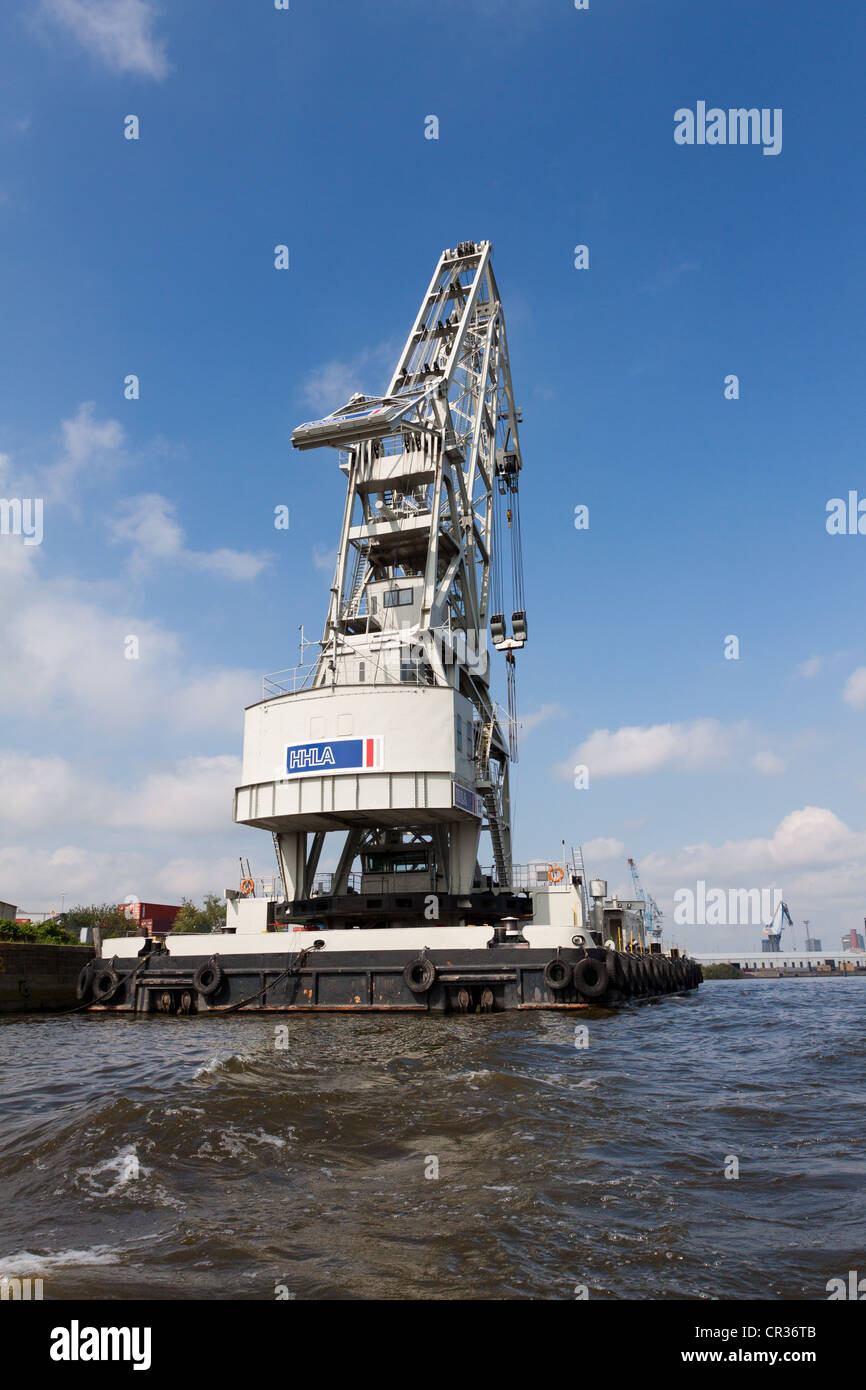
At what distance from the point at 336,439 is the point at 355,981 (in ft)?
59.9

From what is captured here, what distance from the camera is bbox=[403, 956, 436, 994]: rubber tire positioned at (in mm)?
21188

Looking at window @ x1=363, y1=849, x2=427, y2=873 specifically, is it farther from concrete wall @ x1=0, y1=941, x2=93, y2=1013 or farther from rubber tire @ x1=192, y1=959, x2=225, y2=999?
concrete wall @ x1=0, y1=941, x2=93, y2=1013

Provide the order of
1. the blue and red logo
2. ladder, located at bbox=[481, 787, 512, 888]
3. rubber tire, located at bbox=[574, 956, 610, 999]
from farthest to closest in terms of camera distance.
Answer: ladder, located at bbox=[481, 787, 512, 888], the blue and red logo, rubber tire, located at bbox=[574, 956, 610, 999]

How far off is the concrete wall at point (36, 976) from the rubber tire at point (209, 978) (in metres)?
8.75

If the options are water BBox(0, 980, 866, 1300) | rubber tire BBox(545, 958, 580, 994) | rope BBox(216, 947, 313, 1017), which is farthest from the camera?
rope BBox(216, 947, 313, 1017)

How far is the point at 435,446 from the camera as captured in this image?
1293 inches

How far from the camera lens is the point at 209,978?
23594mm

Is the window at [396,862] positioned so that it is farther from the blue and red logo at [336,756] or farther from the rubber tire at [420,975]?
the rubber tire at [420,975]

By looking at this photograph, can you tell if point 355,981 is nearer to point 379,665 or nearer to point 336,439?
point 379,665

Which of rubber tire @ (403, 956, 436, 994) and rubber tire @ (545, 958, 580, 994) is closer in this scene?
rubber tire @ (545, 958, 580, 994)

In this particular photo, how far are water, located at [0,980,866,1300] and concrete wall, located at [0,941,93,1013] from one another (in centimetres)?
1553

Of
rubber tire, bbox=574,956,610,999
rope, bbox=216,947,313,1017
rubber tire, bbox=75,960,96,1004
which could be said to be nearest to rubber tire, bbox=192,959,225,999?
rope, bbox=216,947,313,1017
